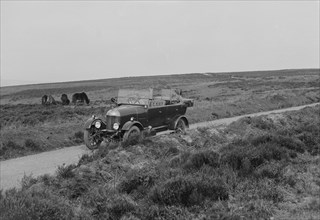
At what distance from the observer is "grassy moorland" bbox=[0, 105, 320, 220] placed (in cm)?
677

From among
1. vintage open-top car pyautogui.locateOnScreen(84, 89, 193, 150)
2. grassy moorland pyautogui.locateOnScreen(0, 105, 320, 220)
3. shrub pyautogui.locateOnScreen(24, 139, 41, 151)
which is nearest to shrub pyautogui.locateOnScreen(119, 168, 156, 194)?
grassy moorland pyautogui.locateOnScreen(0, 105, 320, 220)

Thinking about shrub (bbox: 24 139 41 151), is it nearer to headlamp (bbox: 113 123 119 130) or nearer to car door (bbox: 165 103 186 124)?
headlamp (bbox: 113 123 119 130)

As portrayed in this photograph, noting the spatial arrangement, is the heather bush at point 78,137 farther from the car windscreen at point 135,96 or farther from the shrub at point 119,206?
the shrub at point 119,206

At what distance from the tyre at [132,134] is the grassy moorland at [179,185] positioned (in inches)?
11.6

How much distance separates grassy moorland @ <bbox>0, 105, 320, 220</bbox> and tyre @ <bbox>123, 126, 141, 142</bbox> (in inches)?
11.6

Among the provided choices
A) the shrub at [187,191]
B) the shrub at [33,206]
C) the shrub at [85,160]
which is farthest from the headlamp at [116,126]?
the shrub at [33,206]

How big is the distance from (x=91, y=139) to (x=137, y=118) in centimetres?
184

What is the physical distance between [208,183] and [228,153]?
252 centimetres

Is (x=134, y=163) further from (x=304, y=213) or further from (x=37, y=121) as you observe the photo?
(x=37, y=121)

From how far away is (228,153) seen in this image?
10.3 m

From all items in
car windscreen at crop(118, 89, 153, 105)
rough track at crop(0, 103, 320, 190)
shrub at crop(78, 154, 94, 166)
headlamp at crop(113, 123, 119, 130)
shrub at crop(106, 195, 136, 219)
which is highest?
car windscreen at crop(118, 89, 153, 105)

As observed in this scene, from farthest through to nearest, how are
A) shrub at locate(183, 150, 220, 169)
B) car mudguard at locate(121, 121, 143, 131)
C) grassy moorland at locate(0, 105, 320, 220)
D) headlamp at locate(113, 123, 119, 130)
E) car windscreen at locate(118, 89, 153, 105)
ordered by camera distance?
1. car windscreen at locate(118, 89, 153, 105)
2. headlamp at locate(113, 123, 119, 130)
3. car mudguard at locate(121, 121, 143, 131)
4. shrub at locate(183, 150, 220, 169)
5. grassy moorland at locate(0, 105, 320, 220)

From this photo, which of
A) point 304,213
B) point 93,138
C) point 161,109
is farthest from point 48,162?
point 304,213

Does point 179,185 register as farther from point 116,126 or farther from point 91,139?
point 91,139
